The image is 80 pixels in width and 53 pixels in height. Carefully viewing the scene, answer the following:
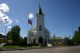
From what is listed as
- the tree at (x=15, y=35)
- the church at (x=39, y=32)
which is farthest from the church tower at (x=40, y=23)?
the tree at (x=15, y=35)

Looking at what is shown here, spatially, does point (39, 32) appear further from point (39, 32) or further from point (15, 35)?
point (15, 35)

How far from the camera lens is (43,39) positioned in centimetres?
9488

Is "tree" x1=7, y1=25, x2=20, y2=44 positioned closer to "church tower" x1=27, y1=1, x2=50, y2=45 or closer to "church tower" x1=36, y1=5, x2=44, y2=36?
"church tower" x1=27, y1=1, x2=50, y2=45

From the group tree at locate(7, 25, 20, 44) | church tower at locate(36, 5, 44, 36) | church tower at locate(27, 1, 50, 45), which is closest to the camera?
tree at locate(7, 25, 20, 44)

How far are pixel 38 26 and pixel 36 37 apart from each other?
17.0 feet

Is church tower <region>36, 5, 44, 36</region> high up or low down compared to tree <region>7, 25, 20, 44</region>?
up

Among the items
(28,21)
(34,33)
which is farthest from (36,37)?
(28,21)

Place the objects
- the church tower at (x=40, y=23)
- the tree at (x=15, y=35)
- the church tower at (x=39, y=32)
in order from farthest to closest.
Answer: the church tower at (x=40, y=23), the church tower at (x=39, y=32), the tree at (x=15, y=35)

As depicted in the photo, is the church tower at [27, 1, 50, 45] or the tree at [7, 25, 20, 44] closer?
the tree at [7, 25, 20, 44]

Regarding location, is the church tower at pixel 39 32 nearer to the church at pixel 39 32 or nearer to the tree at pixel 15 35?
the church at pixel 39 32

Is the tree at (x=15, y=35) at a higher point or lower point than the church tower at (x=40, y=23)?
lower

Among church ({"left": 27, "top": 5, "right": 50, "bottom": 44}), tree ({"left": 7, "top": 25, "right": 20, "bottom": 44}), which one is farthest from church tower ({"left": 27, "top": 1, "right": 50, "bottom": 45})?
tree ({"left": 7, "top": 25, "right": 20, "bottom": 44})

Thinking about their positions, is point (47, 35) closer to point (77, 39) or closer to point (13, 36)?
point (13, 36)

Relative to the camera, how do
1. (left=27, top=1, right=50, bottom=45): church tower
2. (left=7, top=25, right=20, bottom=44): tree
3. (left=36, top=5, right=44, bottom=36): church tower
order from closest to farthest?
(left=7, top=25, right=20, bottom=44): tree < (left=27, top=1, right=50, bottom=45): church tower < (left=36, top=5, right=44, bottom=36): church tower
